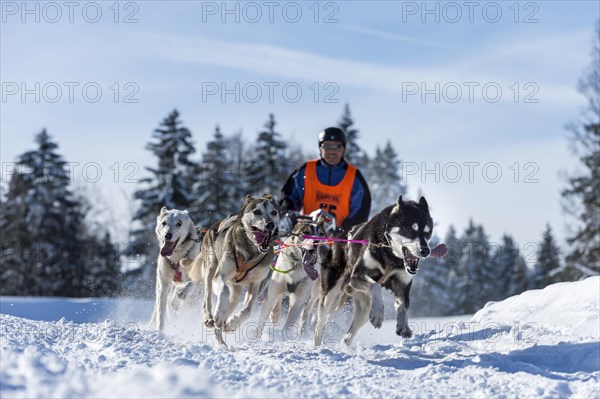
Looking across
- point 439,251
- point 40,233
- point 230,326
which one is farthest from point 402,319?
point 40,233

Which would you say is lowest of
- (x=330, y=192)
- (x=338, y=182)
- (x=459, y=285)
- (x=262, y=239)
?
(x=459, y=285)

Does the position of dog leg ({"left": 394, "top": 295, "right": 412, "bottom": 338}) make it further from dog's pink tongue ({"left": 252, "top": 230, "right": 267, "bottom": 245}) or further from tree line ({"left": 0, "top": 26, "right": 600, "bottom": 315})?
tree line ({"left": 0, "top": 26, "right": 600, "bottom": 315})

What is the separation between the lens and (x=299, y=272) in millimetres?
7684

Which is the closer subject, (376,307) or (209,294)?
(376,307)

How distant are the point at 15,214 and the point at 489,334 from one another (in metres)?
25.2

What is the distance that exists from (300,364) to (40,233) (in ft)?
83.9

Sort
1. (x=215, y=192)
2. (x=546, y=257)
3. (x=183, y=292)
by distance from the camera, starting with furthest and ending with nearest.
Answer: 1. (x=546, y=257)
2. (x=215, y=192)
3. (x=183, y=292)

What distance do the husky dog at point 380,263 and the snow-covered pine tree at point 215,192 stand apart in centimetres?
1922

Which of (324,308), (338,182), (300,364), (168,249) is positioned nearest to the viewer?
(300,364)

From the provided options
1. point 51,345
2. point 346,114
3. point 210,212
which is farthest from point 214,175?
point 51,345

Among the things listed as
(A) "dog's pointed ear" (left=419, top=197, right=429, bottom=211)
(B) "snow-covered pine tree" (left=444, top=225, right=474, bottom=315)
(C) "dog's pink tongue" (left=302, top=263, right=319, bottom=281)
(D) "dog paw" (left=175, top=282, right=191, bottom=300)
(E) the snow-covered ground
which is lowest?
A: (B) "snow-covered pine tree" (left=444, top=225, right=474, bottom=315)

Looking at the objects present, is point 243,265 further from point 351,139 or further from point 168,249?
point 351,139

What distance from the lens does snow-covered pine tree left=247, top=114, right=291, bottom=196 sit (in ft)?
91.1

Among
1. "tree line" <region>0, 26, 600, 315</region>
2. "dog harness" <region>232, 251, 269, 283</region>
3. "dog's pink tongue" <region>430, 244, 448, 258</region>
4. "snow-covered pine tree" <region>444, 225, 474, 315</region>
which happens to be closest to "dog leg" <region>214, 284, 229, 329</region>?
"dog harness" <region>232, 251, 269, 283</region>
